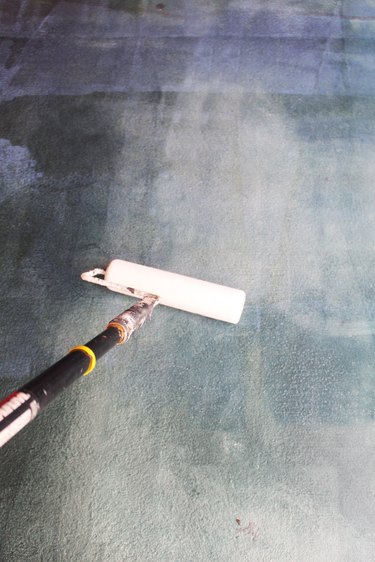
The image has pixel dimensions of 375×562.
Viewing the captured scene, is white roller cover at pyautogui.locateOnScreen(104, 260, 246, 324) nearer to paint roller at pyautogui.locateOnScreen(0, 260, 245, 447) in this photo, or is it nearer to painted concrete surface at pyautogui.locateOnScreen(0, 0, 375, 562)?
paint roller at pyautogui.locateOnScreen(0, 260, 245, 447)

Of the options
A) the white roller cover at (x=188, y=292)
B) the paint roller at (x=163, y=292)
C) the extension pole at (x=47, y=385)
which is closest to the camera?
the extension pole at (x=47, y=385)

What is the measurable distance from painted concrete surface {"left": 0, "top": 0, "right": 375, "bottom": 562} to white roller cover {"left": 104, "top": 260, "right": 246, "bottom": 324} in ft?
A: 0.67

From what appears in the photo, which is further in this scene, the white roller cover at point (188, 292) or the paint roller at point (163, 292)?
the white roller cover at point (188, 292)

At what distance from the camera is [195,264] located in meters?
2.25

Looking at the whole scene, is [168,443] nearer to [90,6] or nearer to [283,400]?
Result: [283,400]

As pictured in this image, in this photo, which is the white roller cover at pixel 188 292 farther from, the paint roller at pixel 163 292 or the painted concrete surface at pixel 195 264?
the painted concrete surface at pixel 195 264

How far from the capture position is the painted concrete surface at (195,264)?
183 centimetres

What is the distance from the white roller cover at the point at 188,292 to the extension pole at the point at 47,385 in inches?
18.3

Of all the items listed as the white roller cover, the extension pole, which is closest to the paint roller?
the white roller cover

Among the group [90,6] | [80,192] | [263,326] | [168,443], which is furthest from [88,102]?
[168,443]

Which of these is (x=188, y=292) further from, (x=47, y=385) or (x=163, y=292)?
(x=47, y=385)

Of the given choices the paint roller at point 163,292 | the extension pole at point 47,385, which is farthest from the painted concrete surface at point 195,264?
the extension pole at point 47,385

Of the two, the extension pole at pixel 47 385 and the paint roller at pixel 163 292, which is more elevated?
the extension pole at pixel 47 385

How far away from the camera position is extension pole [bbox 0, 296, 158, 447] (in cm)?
98
